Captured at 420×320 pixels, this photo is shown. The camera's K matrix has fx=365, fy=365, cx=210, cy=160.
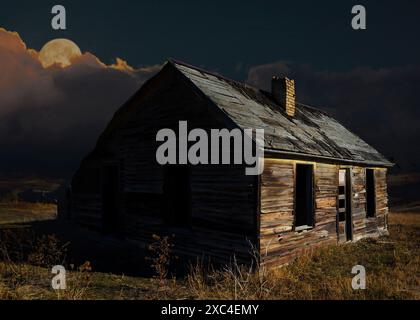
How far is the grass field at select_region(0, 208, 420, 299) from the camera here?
6465 millimetres

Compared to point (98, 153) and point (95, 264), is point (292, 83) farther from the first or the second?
point (95, 264)

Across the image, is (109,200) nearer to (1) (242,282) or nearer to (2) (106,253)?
(2) (106,253)

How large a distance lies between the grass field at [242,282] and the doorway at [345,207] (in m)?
1.76

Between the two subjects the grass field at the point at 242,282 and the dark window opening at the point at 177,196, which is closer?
the grass field at the point at 242,282

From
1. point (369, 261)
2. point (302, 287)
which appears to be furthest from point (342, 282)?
point (369, 261)

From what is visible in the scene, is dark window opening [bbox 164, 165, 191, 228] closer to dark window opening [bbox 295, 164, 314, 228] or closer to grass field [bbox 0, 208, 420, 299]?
grass field [bbox 0, 208, 420, 299]

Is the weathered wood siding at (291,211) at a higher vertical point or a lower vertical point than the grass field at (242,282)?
higher

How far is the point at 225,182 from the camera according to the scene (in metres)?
9.40

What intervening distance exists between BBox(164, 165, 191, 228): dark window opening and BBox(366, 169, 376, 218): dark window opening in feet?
27.8

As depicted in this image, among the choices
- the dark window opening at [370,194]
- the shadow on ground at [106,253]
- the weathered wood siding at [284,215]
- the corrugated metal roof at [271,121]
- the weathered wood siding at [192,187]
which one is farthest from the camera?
the dark window opening at [370,194]

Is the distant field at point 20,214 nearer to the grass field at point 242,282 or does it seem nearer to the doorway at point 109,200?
the doorway at point 109,200

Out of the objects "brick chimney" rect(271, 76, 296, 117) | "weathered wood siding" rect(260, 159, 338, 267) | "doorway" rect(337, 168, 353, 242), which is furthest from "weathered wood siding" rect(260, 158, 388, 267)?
"brick chimney" rect(271, 76, 296, 117)

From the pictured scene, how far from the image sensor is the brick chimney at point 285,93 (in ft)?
45.3

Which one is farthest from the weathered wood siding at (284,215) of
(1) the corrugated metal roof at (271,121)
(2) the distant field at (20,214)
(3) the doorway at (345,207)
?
(2) the distant field at (20,214)
